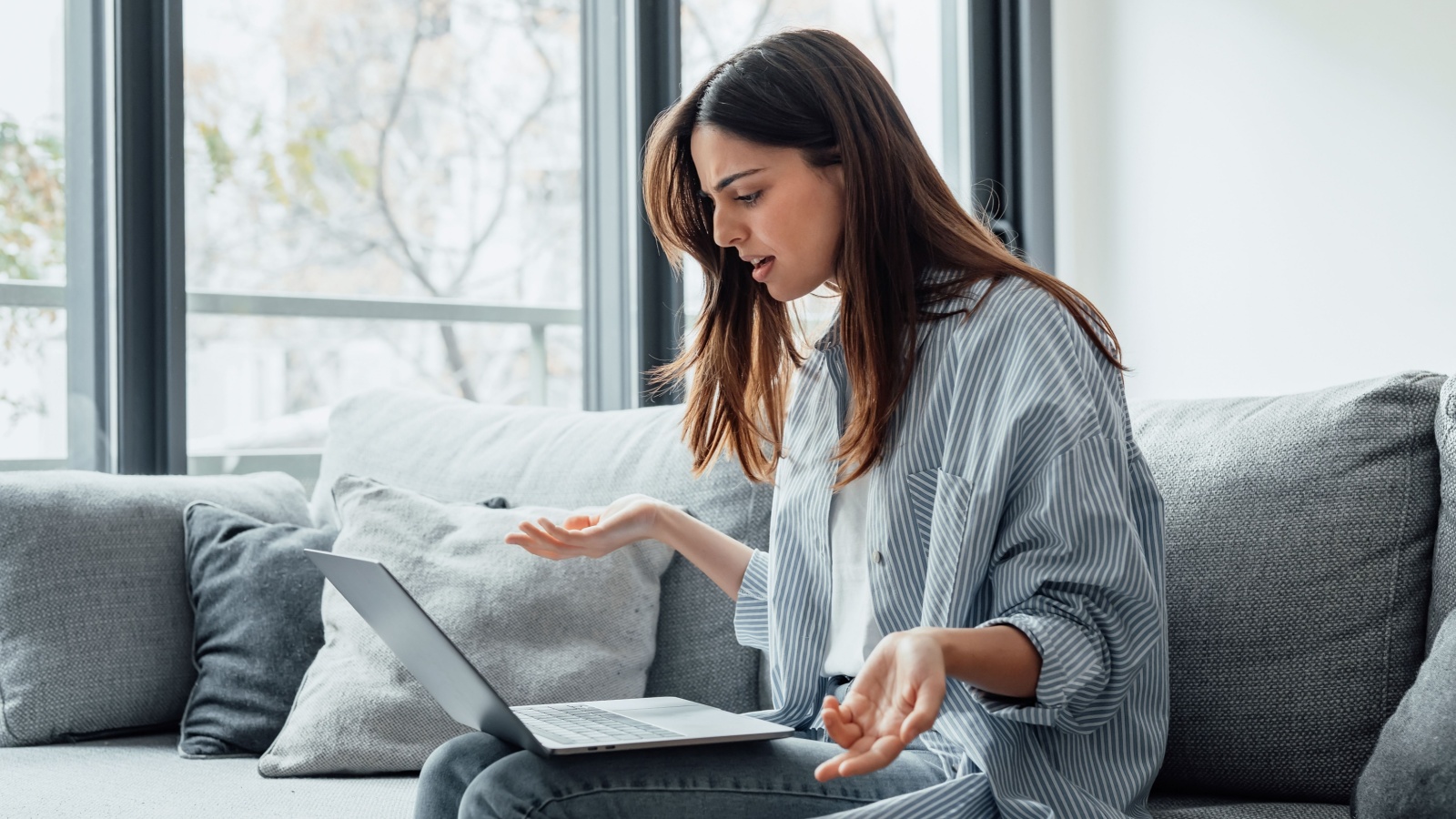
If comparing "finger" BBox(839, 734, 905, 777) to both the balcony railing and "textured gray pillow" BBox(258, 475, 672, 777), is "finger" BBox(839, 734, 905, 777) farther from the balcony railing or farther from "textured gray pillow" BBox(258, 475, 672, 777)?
the balcony railing

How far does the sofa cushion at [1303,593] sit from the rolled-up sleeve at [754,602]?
0.42 metres

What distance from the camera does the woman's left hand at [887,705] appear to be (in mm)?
779

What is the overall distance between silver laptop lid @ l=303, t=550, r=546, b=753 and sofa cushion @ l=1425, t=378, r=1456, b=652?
2.84 feet

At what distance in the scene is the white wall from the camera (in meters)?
2.03

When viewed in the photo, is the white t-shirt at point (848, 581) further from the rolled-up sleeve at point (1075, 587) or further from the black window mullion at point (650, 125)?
the black window mullion at point (650, 125)

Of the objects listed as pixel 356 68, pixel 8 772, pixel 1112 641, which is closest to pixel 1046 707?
pixel 1112 641

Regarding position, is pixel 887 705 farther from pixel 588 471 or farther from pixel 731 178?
pixel 588 471

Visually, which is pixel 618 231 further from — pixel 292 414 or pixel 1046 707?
pixel 1046 707

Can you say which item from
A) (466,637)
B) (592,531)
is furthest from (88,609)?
(592,531)

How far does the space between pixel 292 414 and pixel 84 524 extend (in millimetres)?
782

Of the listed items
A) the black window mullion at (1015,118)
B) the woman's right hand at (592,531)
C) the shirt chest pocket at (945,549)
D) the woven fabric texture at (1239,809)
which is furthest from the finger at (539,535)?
the black window mullion at (1015,118)

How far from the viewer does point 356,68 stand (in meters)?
2.53

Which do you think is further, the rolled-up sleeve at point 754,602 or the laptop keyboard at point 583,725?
the rolled-up sleeve at point 754,602

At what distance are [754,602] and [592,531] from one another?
20 centimetres
